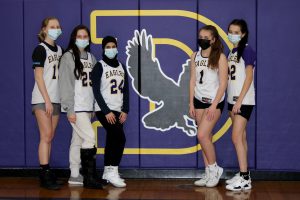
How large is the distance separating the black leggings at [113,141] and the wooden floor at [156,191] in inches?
11.3

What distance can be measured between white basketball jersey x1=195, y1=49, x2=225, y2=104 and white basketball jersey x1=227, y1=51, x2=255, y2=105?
13cm

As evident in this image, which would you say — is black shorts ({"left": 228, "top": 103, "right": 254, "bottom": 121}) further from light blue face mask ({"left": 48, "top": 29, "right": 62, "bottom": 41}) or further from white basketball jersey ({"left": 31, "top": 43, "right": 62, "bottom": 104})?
light blue face mask ({"left": 48, "top": 29, "right": 62, "bottom": 41})

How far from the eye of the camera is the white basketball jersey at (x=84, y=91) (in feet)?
18.0

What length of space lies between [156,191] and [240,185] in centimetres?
82

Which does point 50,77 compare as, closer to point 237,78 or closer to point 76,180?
point 76,180

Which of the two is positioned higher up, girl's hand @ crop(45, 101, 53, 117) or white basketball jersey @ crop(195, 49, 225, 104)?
white basketball jersey @ crop(195, 49, 225, 104)

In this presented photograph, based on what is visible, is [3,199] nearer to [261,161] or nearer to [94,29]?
[94,29]

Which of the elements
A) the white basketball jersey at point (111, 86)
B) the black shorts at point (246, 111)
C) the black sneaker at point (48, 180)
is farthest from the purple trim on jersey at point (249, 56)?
the black sneaker at point (48, 180)

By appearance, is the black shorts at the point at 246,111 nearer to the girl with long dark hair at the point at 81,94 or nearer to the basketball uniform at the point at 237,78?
the basketball uniform at the point at 237,78

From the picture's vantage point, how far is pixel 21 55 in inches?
239

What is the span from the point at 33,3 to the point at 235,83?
2335 mm

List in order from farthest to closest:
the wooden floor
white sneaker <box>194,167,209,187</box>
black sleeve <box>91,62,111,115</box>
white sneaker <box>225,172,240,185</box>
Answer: white sneaker <box>194,167,209,187</box> < white sneaker <box>225,172,240,185</box> < black sleeve <box>91,62,111,115</box> < the wooden floor

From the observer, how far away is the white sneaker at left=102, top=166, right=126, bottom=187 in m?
5.61

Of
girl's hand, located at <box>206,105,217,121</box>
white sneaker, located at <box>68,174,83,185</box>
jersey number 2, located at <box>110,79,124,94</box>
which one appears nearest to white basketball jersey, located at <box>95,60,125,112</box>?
jersey number 2, located at <box>110,79,124,94</box>
